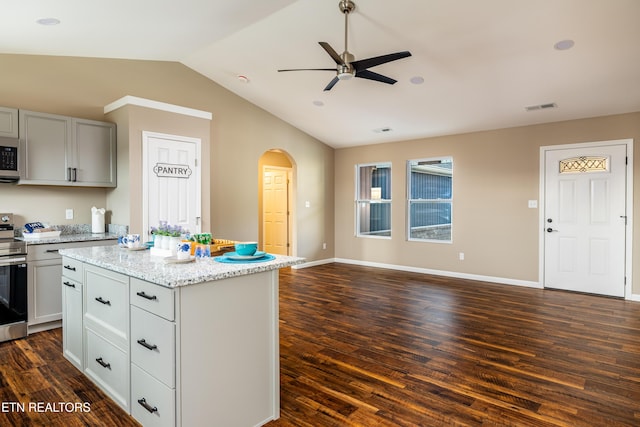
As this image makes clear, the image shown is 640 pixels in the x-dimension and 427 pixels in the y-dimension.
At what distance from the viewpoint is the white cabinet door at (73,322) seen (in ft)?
9.00

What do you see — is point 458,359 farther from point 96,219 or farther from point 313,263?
point 313,263

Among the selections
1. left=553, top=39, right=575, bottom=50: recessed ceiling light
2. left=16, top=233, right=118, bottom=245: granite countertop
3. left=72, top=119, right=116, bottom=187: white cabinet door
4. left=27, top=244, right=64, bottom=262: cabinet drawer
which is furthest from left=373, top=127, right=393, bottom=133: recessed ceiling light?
left=27, top=244, right=64, bottom=262: cabinet drawer

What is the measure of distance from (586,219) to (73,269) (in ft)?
20.3

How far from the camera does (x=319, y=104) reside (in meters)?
6.00

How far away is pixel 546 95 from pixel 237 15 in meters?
3.87

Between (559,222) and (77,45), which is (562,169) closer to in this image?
(559,222)

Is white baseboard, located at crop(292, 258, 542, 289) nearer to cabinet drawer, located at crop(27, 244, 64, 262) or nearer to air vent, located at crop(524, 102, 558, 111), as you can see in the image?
air vent, located at crop(524, 102, 558, 111)

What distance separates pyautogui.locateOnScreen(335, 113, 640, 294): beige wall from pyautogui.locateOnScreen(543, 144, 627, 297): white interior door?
0.16 m

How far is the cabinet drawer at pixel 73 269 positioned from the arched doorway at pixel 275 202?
5011mm

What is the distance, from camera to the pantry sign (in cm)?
475

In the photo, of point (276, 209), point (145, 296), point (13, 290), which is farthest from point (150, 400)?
point (276, 209)


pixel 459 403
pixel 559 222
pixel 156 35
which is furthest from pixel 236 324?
pixel 559 222

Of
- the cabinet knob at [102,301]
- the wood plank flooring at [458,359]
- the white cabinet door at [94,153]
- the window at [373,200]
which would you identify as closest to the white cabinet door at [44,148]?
the white cabinet door at [94,153]

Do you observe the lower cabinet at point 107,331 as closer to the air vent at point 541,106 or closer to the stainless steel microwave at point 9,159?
the stainless steel microwave at point 9,159
